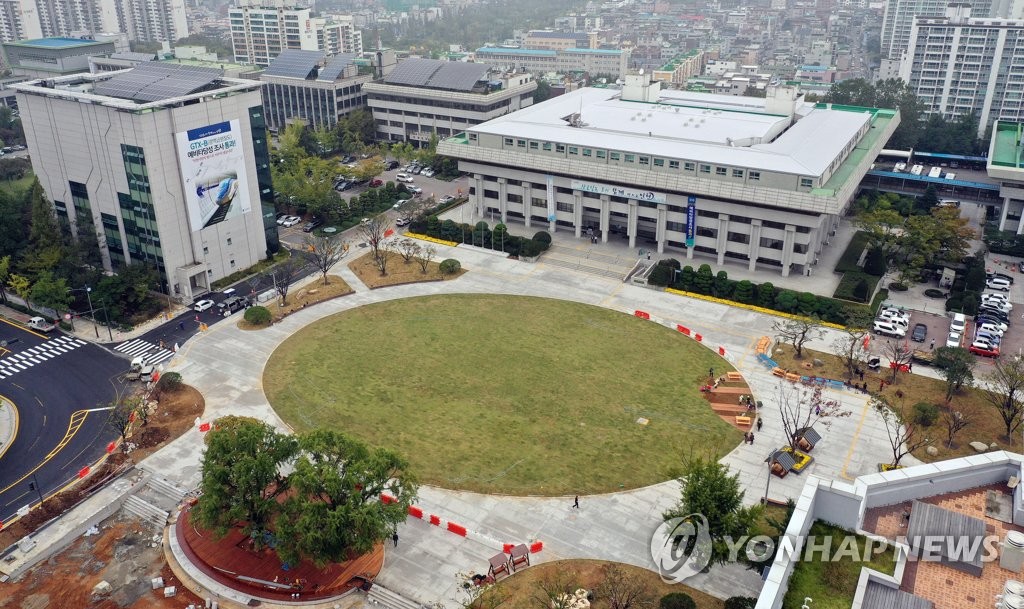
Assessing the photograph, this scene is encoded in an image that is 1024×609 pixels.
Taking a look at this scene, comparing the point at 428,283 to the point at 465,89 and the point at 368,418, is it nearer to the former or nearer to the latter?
the point at 368,418

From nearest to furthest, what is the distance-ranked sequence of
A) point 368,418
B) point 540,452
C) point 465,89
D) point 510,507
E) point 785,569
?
point 785,569, point 510,507, point 540,452, point 368,418, point 465,89

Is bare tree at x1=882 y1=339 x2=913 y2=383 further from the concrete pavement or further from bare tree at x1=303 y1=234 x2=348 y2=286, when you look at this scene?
bare tree at x1=303 y1=234 x2=348 y2=286

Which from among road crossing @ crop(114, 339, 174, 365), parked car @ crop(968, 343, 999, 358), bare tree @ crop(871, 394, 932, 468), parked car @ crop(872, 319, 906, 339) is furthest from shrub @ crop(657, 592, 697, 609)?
road crossing @ crop(114, 339, 174, 365)

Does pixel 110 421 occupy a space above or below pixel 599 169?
below

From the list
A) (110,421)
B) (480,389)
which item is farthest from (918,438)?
(110,421)

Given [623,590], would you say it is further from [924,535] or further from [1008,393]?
[1008,393]

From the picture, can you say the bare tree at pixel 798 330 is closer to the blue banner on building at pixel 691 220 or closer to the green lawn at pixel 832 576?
the blue banner on building at pixel 691 220

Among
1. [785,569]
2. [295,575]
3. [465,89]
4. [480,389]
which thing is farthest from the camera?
[465,89]
